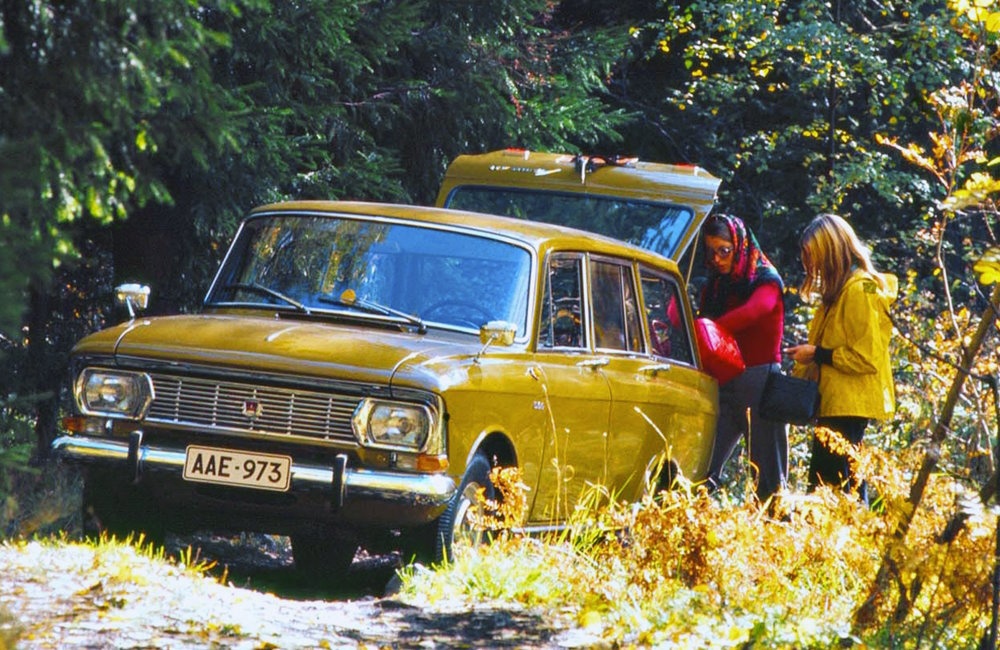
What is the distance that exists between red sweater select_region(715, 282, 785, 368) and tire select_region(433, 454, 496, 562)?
282 cm

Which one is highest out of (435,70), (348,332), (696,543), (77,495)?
(435,70)

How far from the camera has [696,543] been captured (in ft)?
22.9

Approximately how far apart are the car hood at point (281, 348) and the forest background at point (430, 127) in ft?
1.64

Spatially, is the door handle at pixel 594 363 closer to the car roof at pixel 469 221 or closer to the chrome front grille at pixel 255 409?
the car roof at pixel 469 221

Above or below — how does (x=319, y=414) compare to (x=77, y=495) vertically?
above

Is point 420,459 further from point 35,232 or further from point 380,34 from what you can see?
point 380,34

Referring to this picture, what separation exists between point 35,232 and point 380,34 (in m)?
8.32

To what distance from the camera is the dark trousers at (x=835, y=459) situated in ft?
30.2

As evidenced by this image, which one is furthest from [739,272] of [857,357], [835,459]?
[835,459]

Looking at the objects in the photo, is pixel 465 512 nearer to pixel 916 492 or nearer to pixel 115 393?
pixel 115 393

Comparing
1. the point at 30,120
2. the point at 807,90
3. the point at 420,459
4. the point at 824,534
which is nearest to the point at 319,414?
the point at 420,459

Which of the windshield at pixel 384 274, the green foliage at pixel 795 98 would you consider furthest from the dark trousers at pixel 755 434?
the green foliage at pixel 795 98

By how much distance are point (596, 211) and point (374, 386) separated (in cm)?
532

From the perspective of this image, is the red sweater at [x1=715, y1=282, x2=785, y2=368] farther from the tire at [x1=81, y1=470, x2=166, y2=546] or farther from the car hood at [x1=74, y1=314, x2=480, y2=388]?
the tire at [x1=81, y1=470, x2=166, y2=546]
